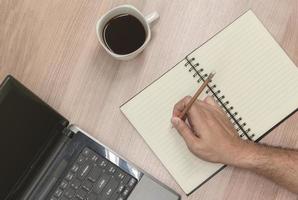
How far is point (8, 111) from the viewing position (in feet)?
2.36

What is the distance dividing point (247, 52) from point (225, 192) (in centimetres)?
27

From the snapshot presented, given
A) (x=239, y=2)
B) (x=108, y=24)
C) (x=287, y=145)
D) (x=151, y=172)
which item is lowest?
(x=287, y=145)

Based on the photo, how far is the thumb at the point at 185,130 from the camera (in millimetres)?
804

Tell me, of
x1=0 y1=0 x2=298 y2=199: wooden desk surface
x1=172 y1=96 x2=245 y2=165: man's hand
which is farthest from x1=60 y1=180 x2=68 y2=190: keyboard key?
x1=172 y1=96 x2=245 y2=165: man's hand

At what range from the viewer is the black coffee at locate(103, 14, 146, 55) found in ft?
2.73

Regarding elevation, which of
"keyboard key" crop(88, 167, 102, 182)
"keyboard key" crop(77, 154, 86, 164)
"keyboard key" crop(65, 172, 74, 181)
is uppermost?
"keyboard key" crop(77, 154, 86, 164)

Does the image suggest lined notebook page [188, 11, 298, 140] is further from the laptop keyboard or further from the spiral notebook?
the laptop keyboard

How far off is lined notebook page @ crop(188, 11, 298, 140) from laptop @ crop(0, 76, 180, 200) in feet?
0.71

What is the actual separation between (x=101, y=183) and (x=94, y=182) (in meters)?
0.01

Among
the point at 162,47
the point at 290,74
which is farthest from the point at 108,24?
the point at 290,74

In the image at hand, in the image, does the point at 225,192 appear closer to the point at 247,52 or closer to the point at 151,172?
the point at 151,172

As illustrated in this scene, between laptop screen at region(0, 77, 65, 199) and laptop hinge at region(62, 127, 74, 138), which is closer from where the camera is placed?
laptop screen at region(0, 77, 65, 199)

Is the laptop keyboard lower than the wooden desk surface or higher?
lower

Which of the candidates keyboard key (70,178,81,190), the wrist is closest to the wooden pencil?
the wrist
